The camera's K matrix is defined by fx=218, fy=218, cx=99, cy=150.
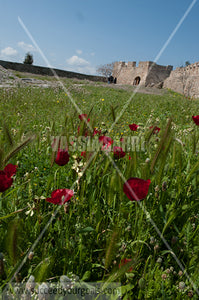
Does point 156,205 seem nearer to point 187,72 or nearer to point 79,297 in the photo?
point 79,297

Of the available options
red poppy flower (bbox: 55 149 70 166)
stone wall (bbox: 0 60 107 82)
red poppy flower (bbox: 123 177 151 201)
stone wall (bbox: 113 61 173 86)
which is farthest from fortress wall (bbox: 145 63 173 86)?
red poppy flower (bbox: 123 177 151 201)

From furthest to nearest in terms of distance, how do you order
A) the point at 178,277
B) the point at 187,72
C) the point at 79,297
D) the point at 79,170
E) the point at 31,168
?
1. the point at 187,72
2. the point at 31,168
3. the point at 79,170
4. the point at 178,277
5. the point at 79,297

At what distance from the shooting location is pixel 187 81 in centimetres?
1527

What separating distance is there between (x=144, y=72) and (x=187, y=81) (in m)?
10.3

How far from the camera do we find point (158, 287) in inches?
31.4

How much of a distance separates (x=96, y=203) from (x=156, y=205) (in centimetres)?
32

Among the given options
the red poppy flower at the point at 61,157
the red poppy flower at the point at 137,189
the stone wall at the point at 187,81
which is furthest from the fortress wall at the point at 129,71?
the red poppy flower at the point at 137,189

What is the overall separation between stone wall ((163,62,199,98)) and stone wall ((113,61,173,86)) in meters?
4.33

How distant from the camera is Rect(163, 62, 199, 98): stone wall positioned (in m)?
14.2

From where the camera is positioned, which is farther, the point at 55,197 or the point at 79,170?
the point at 79,170

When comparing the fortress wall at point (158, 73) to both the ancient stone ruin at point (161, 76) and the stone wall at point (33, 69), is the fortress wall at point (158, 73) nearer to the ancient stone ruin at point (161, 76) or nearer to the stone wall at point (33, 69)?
the ancient stone ruin at point (161, 76)

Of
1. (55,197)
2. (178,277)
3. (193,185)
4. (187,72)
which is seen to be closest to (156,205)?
(193,185)

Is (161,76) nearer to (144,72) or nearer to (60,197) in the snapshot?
(144,72)

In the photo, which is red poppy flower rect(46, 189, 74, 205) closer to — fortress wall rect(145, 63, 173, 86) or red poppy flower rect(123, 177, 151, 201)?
red poppy flower rect(123, 177, 151, 201)
